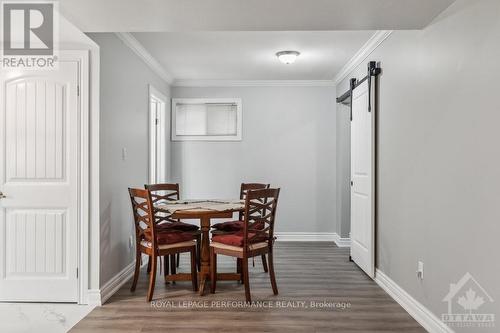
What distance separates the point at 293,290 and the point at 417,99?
1.97 meters

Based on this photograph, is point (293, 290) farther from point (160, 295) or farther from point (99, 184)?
point (99, 184)

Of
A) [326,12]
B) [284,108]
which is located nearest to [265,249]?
[326,12]

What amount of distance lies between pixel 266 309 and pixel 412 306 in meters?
Result: 1.12

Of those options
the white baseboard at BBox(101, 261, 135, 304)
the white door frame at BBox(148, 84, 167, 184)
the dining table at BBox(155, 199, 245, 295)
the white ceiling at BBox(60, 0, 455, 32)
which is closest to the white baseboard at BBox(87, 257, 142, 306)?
the white baseboard at BBox(101, 261, 135, 304)

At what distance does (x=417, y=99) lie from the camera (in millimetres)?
2910

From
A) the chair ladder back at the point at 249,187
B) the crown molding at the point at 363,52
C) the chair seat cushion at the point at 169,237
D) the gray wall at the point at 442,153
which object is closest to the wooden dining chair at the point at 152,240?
the chair seat cushion at the point at 169,237

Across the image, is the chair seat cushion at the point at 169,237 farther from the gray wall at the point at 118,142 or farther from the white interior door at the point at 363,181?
the white interior door at the point at 363,181

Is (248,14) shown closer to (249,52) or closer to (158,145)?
(249,52)

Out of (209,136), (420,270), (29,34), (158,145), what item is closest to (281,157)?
(209,136)

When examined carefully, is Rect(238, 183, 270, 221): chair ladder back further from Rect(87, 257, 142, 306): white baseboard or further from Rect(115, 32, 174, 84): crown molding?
Rect(115, 32, 174, 84): crown molding

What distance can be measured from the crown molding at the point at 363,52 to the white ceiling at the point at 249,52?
0.06 m

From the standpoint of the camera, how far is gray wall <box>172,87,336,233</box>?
19.2 feet

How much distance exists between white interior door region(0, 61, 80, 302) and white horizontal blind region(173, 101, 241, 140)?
9.03 feet

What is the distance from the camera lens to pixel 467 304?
7.43 ft
